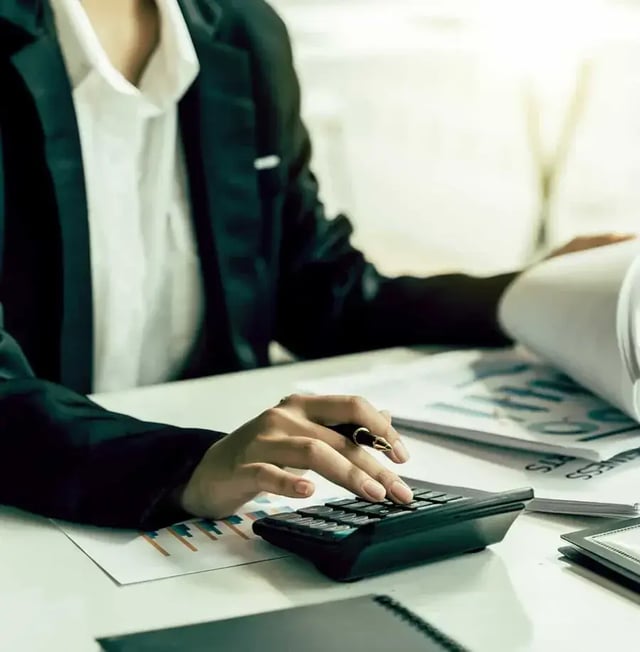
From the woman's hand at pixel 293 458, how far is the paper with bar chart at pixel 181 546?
0.05ft

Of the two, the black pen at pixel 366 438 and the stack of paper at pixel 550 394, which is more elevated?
the black pen at pixel 366 438

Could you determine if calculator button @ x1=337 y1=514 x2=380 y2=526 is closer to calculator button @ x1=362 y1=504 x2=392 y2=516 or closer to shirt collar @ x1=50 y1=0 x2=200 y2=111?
calculator button @ x1=362 y1=504 x2=392 y2=516

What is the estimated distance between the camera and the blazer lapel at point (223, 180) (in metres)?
1.17

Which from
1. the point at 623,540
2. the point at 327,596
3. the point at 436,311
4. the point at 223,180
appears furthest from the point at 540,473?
the point at 223,180

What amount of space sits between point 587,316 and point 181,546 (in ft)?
1.33

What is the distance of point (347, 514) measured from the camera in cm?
64

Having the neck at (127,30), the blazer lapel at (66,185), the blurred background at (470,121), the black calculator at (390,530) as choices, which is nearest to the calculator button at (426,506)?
the black calculator at (390,530)

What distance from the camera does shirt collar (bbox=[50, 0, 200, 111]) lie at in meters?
1.06

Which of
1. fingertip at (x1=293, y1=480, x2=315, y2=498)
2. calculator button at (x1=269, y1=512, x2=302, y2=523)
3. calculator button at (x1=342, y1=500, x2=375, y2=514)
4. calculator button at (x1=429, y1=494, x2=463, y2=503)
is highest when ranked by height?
fingertip at (x1=293, y1=480, x2=315, y2=498)

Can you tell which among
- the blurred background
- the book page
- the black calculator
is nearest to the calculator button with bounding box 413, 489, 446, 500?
the black calculator

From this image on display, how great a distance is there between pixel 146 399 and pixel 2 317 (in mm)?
189

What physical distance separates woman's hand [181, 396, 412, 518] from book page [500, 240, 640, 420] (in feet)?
0.82

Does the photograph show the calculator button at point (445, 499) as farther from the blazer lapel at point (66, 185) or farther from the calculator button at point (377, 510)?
the blazer lapel at point (66, 185)

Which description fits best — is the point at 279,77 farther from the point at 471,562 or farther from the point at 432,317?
the point at 471,562
